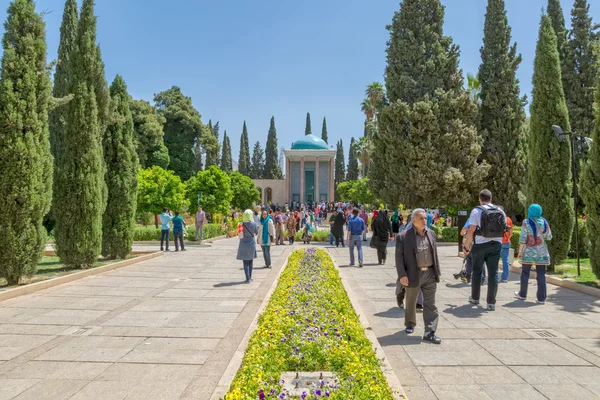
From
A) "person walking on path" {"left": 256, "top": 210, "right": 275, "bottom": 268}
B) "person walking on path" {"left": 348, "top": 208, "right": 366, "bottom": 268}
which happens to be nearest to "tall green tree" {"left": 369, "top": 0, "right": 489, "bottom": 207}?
"person walking on path" {"left": 348, "top": 208, "right": 366, "bottom": 268}

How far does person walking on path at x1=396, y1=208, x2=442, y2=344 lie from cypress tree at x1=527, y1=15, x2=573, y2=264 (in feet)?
24.3

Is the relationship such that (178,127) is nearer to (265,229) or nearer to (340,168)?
(340,168)

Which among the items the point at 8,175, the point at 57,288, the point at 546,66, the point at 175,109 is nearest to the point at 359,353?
the point at 57,288

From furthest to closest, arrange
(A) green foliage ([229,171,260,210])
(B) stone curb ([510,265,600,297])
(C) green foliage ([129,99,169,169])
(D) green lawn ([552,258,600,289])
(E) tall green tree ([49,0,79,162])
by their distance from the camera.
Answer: (A) green foliage ([229,171,260,210]) < (C) green foliage ([129,99,169,169]) < (E) tall green tree ([49,0,79,162]) < (D) green lawn ([552,258,600,289]) < (B) stone curb ([510,265,600,297])

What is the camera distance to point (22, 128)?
8.74 meters

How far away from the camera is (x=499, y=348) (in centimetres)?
497

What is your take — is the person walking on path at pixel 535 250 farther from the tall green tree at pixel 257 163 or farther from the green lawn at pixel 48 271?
the tall green tree at pixel 257 163

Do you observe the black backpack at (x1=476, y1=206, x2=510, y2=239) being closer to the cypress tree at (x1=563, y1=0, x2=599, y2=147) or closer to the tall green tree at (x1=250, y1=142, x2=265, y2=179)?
the cypress tree at (x1=563, y1=0, x2=599, y2=147)

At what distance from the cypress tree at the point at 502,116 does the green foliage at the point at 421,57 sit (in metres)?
1.99

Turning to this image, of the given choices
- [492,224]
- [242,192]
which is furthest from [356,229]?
[242,192]

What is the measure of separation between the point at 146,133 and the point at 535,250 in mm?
39851

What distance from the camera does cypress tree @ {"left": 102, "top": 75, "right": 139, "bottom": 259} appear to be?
13398 millimetres

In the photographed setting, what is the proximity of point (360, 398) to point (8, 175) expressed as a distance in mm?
8356

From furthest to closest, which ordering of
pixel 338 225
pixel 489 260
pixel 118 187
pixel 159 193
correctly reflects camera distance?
pixel 159 193, pixel 338 225, pixel 118 187, pixel 489 260
